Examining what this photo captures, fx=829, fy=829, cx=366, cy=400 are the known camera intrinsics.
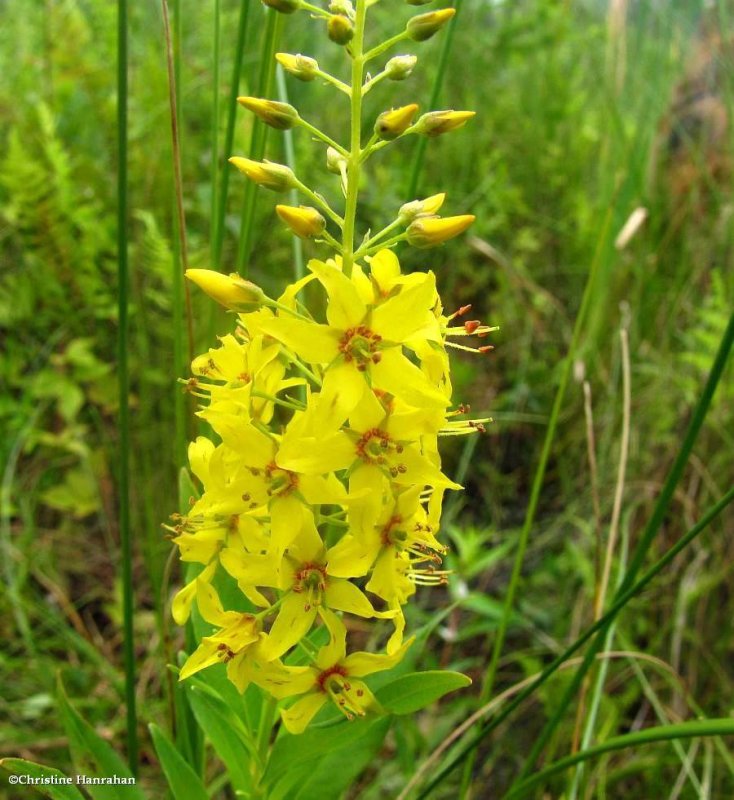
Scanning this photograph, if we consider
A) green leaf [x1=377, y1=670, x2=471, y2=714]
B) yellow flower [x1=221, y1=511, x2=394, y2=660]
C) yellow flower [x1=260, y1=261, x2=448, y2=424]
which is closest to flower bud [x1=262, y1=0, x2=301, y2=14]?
yellow flower [x1=260, y1=261, x2=448, y2=424]

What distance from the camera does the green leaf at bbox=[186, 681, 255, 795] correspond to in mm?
1795

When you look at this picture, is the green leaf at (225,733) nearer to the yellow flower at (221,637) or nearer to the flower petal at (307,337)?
the yellow flower at (221,637)

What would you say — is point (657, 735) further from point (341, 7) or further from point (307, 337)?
point (341, 7)

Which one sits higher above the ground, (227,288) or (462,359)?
(227,288)

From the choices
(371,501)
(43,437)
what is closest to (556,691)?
(371,501)

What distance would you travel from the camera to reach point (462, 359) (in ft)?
14.5

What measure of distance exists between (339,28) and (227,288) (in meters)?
0.52

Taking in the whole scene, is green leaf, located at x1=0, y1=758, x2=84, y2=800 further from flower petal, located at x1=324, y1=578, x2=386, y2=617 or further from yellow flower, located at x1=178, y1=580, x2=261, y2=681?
flower petal, located at x1=324, y1=578, x2=386, y2=617

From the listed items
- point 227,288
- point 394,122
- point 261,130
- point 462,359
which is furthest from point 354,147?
point 462,359

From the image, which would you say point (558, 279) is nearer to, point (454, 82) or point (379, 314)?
point (454, 82)

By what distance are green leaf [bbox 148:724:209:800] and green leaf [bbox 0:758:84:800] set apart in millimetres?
173

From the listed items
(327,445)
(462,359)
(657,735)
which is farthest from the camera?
(462,359)

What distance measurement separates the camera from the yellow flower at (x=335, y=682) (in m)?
1.63

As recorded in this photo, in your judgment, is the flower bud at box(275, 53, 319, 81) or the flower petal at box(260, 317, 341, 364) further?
the flower bud at box(275, 53, 319, 81)
